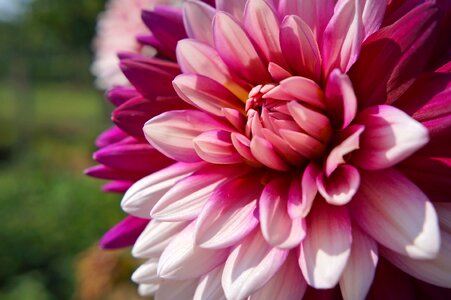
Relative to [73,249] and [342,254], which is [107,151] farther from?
[73,249]

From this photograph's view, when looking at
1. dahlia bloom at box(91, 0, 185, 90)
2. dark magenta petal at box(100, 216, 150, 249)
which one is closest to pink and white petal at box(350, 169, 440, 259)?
dark magenta petal at box(100, 216, 150, 249)

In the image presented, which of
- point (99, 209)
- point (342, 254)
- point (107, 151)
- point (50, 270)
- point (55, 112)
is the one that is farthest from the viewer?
point (55, 112)

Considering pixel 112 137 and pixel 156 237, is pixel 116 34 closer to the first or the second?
pixel 112 137

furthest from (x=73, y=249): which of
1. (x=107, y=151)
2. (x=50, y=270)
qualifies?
(x=107, y=151)

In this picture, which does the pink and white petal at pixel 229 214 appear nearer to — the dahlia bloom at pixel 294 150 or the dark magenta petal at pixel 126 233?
the dahlia bloom at pixel 294 150

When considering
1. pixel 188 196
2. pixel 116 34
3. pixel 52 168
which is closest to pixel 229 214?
pixel 188 196
